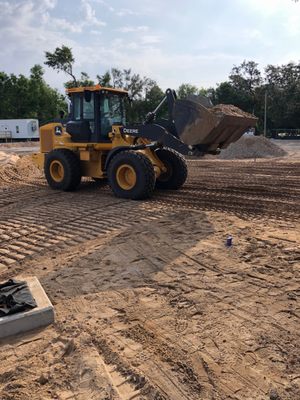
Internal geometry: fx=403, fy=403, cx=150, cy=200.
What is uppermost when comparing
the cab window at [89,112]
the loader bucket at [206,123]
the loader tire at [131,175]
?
the cab window at [89,112]

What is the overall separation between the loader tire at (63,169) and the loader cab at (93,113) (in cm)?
53

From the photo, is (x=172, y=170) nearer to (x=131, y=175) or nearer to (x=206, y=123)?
(x=131, y=175)

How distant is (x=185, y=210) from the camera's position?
26.7ft

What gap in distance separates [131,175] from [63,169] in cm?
235

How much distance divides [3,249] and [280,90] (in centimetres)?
5457

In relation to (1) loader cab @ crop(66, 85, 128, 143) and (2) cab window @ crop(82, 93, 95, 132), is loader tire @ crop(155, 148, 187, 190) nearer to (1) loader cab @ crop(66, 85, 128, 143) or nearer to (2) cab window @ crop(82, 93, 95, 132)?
(1) loader cab @ crop(66, 85, 128, 143)

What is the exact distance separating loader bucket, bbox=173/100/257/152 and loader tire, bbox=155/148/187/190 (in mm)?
2054

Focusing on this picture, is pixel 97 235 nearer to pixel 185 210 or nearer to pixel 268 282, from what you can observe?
pixel 185 210

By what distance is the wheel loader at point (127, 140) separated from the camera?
317 inches

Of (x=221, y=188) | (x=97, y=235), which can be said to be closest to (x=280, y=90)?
(x=221, y=188)

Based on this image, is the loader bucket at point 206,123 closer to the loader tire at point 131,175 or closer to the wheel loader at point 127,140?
the wheel loader at point 127,140

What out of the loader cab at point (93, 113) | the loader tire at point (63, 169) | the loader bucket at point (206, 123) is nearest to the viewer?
the loader bucket at point (206, 123)

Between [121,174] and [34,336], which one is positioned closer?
[34,336]

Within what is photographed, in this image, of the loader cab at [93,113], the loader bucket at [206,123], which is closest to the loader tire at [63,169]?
the loader cab at [93,113]
